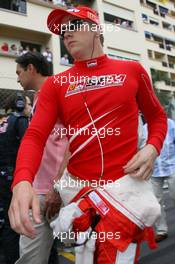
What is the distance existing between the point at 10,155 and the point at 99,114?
7.45 feet

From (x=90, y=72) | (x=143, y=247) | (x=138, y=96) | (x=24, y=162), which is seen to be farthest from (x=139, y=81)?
(x=143, y=247)

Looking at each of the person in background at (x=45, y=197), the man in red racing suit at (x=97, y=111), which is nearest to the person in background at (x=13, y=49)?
the person in background at (x=45, y=197)

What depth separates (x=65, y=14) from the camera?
1884 mm

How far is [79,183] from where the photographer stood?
1731 mm

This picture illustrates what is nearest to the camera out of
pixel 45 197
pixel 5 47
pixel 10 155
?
pixel 45 197

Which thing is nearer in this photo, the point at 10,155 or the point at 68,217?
the point at 68,217

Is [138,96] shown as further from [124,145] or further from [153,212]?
[153,212]

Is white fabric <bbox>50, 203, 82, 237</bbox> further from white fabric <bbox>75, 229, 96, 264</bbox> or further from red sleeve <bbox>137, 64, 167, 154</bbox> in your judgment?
red sleeve <bbox>137, 64, 167, 154</bbox>

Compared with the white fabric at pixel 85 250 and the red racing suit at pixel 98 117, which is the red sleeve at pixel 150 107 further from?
the white fabric at pixel 85 250

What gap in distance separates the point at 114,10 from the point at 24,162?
25.5 meters

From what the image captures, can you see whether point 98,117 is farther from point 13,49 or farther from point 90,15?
point 13,49

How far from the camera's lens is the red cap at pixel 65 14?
6.06 ft

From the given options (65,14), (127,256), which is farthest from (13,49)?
(127,256)

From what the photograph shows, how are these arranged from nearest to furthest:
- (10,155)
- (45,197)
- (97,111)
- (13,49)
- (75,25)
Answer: (97,111) < (75,25) < (45,197) < (10,155) < (13,49)
